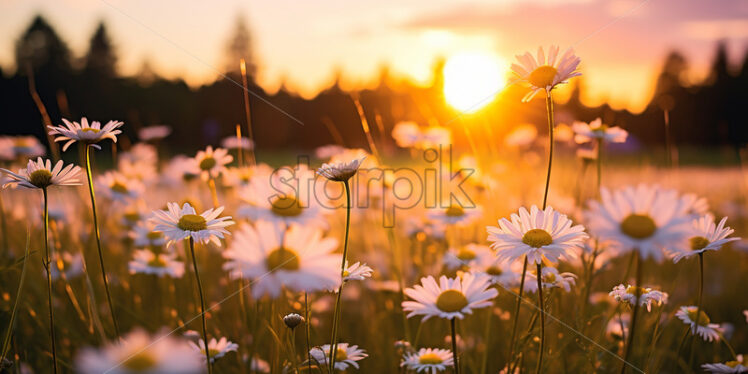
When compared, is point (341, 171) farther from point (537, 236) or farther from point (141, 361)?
point (141, 361)

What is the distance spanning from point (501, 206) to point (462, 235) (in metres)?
0.55

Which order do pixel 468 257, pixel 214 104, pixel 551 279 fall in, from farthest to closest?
pixel 214 104, pixel 468 257, pixel 551 279

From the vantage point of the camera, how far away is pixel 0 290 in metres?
2.03

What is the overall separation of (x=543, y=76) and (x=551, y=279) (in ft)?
2.18

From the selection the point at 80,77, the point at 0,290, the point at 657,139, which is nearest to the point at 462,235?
the point at 0,290

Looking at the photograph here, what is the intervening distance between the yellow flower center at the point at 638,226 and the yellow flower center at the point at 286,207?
713 millimetres

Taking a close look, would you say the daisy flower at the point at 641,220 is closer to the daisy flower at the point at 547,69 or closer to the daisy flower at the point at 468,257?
the daisy flower at the point at 547,69

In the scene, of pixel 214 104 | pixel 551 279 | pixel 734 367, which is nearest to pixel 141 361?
pixel 551 279

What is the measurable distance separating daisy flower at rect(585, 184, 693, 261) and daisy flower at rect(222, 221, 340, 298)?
507 mm

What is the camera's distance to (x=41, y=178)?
126cm

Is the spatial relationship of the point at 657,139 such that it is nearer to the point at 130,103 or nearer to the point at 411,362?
the point at 130,103

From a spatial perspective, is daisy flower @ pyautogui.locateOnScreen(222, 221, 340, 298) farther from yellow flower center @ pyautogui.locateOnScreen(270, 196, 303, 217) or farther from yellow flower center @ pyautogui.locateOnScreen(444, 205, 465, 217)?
yellow flower center @ pyautogui.locateOnScreen(444, 205, 465, 217)

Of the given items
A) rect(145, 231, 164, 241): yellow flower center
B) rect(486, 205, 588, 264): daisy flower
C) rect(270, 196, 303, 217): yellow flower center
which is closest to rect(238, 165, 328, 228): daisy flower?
rect(270, 196, 303, 217): yellow flower center

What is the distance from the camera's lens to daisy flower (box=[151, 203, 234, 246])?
3.95 ft
